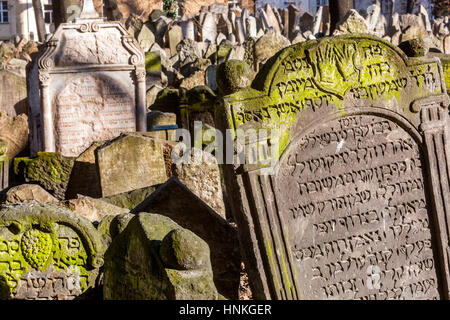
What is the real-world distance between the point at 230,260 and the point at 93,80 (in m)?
5.28

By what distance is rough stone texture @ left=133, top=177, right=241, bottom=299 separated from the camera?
16.1 feet

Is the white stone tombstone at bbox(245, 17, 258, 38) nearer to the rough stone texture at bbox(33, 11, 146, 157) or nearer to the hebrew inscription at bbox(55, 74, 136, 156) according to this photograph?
the rough stone texture at bbox(33, 11, 146, 157)

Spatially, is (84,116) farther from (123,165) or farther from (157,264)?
(157,264)

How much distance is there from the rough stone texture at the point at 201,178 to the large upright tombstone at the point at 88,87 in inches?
141

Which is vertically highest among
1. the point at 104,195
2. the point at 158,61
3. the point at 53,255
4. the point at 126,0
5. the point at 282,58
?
the point at 126,0

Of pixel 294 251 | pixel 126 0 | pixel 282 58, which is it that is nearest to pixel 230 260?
pixel 294 251

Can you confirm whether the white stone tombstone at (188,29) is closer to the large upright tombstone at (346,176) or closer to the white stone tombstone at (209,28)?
the white stone tombstone at (209,28)

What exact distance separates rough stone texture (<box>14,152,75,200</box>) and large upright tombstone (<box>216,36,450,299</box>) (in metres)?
4.09

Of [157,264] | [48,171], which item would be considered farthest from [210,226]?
[48,171]

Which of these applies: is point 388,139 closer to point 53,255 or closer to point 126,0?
point 53,255

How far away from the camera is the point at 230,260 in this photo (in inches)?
195

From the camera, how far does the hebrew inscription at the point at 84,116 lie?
9609mm

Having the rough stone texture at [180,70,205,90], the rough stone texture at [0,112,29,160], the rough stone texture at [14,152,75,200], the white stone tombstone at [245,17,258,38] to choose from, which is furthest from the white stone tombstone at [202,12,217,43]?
the rough stone texture at [14,152,75,200]

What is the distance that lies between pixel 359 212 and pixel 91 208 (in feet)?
7.32
